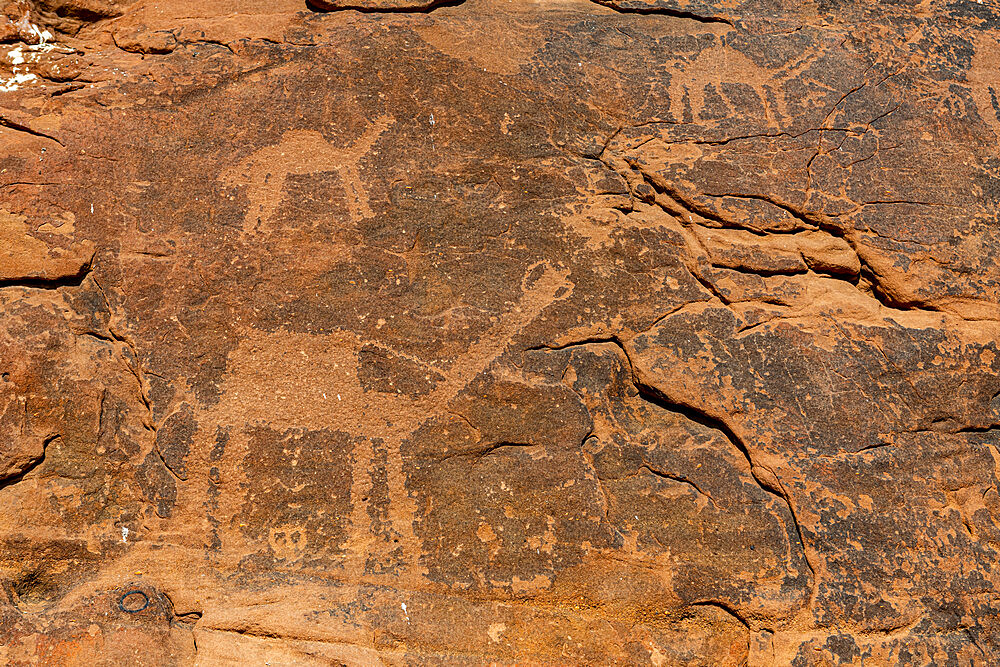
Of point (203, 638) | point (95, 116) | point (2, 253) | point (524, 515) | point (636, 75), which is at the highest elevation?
point (636, 75)

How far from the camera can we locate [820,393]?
1.92 m

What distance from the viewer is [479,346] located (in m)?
1.91

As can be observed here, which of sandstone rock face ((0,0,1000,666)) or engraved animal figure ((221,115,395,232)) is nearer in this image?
sandstone rock face ((0,0,1000,666))

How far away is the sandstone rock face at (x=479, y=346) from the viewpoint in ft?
5.85

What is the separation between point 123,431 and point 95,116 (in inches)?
35.1

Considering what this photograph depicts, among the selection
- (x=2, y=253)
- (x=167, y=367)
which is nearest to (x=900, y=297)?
(x=167, y=367)

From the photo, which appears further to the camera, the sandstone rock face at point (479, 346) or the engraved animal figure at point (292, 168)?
the engraved animal figure at point (292, 168)

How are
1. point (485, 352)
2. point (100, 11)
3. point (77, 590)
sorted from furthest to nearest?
point (100, 11)
point (485, 352)
point (77, 590)

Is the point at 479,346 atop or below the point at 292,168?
below

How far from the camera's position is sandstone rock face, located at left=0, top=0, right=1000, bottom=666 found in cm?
178

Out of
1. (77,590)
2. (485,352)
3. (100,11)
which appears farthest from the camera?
(100,11)

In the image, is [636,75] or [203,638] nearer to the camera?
[203,638]

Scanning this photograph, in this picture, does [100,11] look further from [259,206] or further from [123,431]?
[123,431]

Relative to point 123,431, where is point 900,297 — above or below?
above
